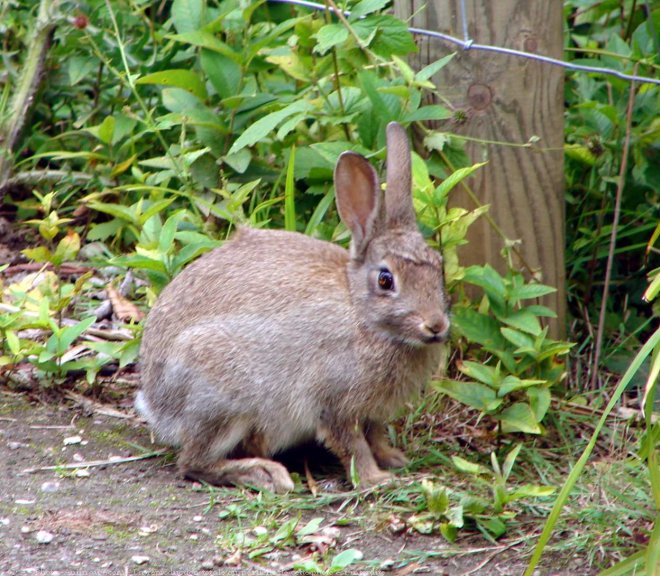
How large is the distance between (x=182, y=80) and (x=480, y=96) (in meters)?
1.37

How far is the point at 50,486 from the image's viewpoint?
3.78 metres

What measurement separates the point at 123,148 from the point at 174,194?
47 cm

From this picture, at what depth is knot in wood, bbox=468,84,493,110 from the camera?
14.1 feet

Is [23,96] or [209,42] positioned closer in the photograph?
[209,42]

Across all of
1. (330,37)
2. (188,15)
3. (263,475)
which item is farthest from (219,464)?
(188,15)

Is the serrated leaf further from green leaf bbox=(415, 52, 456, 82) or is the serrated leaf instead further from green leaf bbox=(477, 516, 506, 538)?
green leaf bbox=(477, 516, 506, 538)

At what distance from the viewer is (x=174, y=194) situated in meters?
4.99

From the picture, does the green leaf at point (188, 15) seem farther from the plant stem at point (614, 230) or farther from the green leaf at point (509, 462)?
the green leaf at point (509, 462)

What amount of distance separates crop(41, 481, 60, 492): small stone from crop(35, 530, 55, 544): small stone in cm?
38

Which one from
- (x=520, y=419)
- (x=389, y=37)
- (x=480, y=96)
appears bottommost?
(x=520, y=419)

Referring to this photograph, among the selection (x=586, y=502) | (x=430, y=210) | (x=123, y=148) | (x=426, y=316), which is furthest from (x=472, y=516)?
(x=123, y=148)

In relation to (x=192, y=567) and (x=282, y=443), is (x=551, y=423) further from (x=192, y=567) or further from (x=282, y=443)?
(x=192, y=567)

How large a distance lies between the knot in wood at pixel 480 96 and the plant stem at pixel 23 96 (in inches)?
88.4

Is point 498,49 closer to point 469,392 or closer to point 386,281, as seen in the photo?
point 386,281
